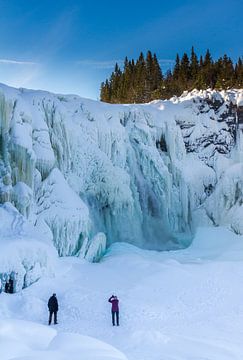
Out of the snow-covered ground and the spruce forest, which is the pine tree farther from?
the snow-covered ground

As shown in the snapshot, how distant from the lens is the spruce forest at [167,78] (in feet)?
142

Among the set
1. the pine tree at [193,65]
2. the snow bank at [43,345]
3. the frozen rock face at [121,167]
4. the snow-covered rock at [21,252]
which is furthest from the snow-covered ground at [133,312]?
the pine tree at [193,65]

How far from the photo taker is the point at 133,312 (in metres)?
12.9

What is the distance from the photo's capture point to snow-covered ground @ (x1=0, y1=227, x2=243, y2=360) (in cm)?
758

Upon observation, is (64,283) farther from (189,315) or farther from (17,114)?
(17,114)

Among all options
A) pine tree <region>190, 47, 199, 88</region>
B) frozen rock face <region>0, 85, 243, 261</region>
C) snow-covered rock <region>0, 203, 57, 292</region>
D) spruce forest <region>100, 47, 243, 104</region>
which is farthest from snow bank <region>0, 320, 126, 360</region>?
pine tree <region>190, 47, 199, 88</region>

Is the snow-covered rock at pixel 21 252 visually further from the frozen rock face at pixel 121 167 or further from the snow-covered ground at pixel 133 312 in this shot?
the frozen rock face at pixel 121 167

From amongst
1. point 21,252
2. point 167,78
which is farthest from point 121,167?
point 167,78

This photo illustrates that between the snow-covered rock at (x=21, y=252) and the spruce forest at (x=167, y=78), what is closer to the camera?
the snow-covered rock at (x=21, y=252)

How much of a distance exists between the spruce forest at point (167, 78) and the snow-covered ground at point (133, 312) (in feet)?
87.2

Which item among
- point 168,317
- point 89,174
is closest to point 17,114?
point 89,174

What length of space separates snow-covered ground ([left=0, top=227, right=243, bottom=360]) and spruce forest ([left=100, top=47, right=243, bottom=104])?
87.2ft

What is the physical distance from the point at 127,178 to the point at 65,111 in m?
4.98

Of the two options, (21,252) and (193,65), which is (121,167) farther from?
(193,65)
